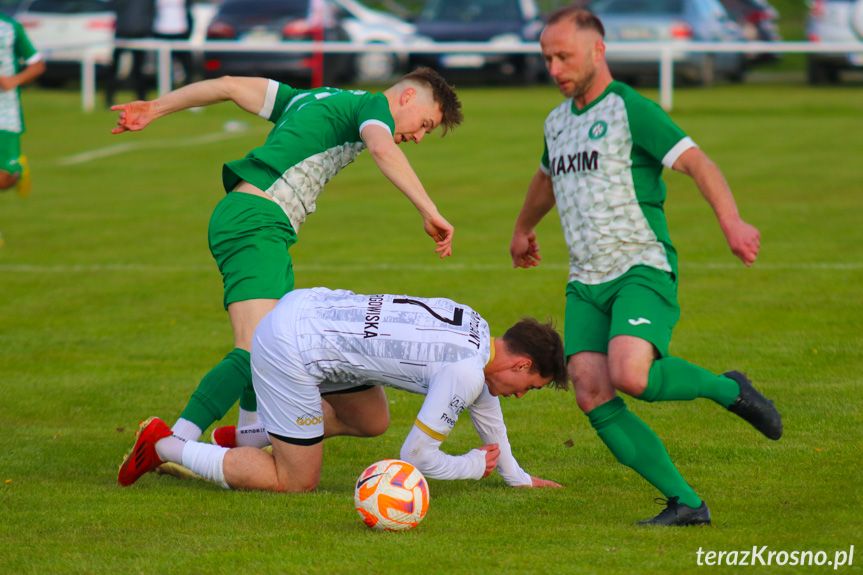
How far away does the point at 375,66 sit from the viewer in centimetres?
2519

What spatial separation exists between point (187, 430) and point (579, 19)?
254 cm

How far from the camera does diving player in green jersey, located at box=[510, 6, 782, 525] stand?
4.32 meters

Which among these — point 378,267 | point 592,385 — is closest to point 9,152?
point 378,267

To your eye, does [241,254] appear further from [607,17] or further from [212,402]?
[607,17]

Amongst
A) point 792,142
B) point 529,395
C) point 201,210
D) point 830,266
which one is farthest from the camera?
point 792,142

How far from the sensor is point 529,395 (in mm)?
6723

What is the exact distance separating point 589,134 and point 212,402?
2.13 meters

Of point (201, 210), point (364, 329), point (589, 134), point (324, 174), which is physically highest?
point (589, 134)

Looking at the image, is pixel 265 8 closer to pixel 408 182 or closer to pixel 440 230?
pixel 408 182

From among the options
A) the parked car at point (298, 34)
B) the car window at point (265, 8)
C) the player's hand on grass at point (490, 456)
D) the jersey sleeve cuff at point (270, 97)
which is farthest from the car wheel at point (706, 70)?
the player's hand on grass at point (490, 456)

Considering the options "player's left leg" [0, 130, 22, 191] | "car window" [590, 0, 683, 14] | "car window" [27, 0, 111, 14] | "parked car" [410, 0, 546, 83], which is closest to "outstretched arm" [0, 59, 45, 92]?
"player's left leg" [0, 130, 22, 191]

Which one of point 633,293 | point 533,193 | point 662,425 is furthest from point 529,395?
point 633,293

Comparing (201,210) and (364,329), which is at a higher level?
(364,329)

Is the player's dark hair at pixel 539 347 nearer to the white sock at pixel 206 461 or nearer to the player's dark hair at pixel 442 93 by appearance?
the player's dark hair at pixel 442 93
